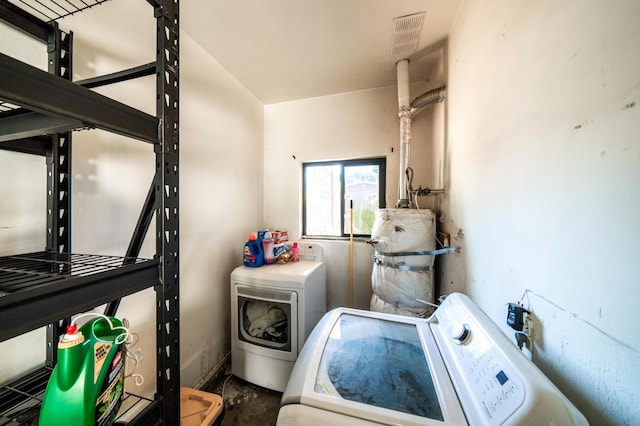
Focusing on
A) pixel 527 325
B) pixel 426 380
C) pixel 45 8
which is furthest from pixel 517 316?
pixel 45 8

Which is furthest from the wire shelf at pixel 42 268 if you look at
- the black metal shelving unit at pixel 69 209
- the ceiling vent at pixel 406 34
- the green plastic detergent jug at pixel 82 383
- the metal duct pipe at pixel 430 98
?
the metal duct pipe at pixel 430 98

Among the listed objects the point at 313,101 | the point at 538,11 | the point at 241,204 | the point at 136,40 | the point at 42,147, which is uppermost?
the point at 313,101

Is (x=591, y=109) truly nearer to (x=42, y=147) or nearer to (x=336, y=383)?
(x=336, y=383)

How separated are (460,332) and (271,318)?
133 centimetres

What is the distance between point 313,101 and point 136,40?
149 centimetres

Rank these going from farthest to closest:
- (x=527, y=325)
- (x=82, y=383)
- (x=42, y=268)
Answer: (x=527, y=325)
(x=42, y=268)
(x=82, y=383)

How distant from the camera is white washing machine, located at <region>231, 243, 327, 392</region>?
4.86 feet

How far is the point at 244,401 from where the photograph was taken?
1.50 metres

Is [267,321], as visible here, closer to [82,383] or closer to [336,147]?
[82,383]

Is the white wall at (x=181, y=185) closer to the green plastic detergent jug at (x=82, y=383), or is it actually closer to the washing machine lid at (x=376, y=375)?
the green plastic detergent jug at (x=82, y=383)

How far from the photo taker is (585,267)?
0.54m

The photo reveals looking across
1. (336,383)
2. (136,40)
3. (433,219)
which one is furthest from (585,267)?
(136,40)

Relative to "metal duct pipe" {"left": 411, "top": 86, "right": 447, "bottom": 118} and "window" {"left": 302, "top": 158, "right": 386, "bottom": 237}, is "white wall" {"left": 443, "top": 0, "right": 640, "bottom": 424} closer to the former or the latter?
"metal duct pipe" {"left": 411, "top": 86, "right": 447, "bottom": 118}

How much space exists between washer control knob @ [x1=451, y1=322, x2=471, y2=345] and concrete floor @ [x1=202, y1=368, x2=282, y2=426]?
4.26 ft
